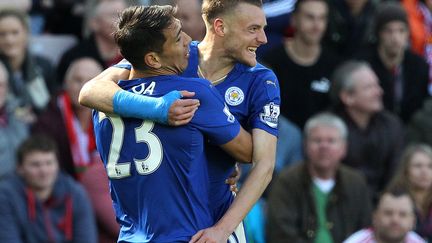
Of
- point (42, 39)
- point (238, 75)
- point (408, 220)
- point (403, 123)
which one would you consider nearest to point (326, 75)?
point (403, 123)

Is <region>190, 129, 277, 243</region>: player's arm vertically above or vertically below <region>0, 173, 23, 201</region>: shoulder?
above

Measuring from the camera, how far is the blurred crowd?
891 centimetres

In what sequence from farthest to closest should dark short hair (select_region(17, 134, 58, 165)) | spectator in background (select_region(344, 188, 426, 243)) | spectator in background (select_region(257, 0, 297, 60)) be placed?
spectator in background (select_region(257, 0, 297, 60))
spectator in background (select_region(344, 188, 426, 243))
dark short hair (select_region(17, 134, 58, 165))

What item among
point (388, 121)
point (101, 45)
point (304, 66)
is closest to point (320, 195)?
point (388, 121)

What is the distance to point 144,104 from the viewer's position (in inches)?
199

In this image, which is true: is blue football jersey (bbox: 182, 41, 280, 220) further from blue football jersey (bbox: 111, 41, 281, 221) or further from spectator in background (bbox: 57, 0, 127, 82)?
spectator in background (bbox: 57, 0, 127, 82)

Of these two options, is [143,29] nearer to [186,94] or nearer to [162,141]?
[186,94]

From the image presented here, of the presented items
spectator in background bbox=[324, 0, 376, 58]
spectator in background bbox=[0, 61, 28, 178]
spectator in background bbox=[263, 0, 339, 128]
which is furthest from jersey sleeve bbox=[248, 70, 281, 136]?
spectator in background bbox=[324, 0, 376, 58]

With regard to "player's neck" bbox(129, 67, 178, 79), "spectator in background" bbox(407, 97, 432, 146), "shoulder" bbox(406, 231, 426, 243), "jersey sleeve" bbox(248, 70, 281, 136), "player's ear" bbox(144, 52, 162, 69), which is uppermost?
"player's ear" bbox(144, 52, 162, 69)

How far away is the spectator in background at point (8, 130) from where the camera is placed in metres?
8.85

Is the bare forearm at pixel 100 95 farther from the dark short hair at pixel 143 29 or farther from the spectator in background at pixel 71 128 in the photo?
the spectator in background at pixel 71 128

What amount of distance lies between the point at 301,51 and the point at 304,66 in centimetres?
16

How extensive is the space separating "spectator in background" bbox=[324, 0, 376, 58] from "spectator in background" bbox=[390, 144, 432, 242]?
61.4 inches

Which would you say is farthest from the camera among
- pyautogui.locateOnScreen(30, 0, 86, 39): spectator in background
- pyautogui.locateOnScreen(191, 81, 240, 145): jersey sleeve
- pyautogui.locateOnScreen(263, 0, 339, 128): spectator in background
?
pyautogui.locateOnScreen(30, 0, 86, 39): spectator in background
